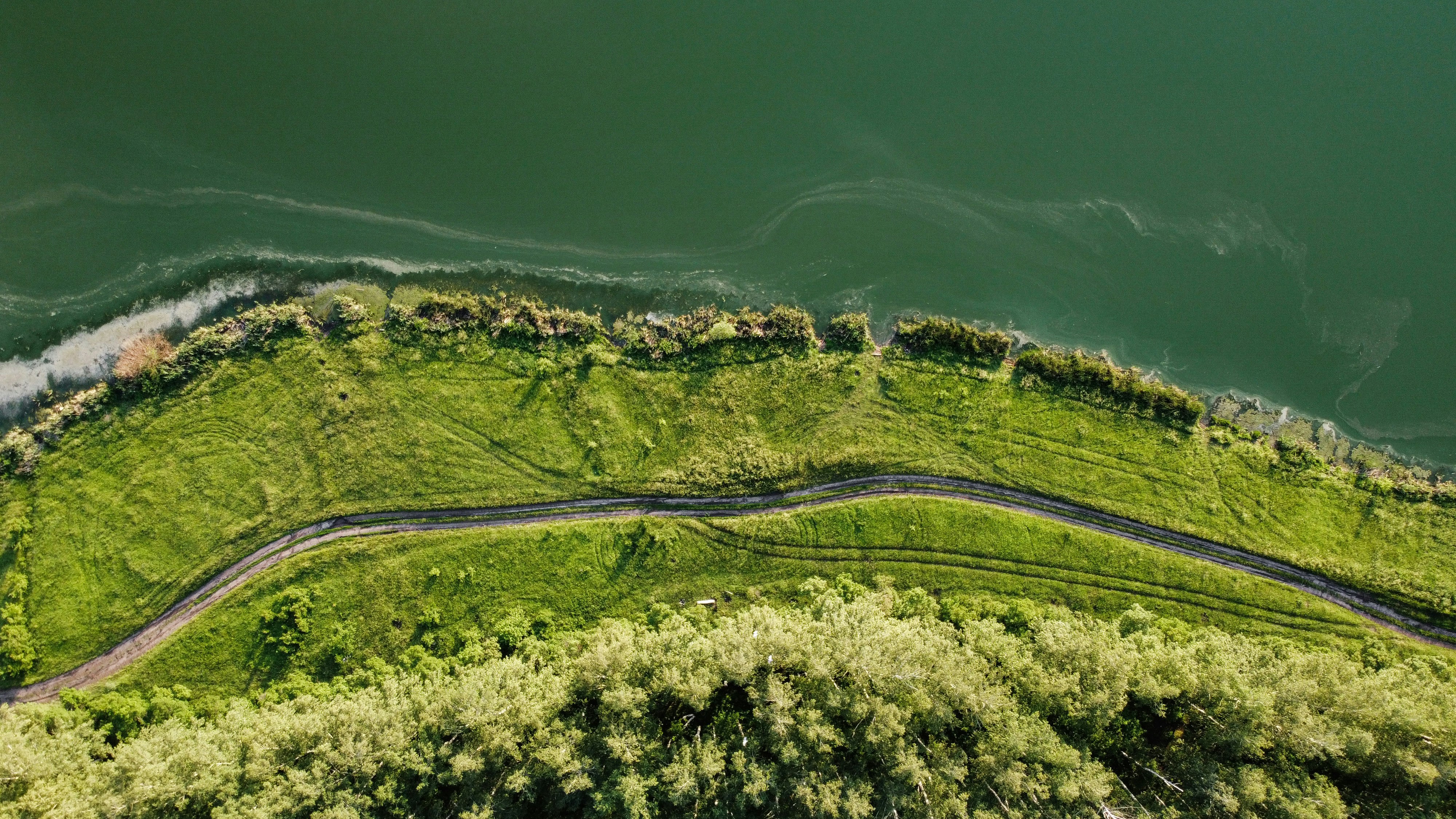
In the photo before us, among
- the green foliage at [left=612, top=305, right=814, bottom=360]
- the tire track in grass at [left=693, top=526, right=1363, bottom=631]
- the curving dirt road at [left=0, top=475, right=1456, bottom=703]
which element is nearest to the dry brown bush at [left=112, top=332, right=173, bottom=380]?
the curving dirt road at [left=0, top=475, right=1456, bottom=703]

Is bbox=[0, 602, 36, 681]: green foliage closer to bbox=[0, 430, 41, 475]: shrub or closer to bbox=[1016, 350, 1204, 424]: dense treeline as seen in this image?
bbox=[0, 430, 41, 475]: shrub

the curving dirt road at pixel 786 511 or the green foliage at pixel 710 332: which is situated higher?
the green foliage at pixel 710 332

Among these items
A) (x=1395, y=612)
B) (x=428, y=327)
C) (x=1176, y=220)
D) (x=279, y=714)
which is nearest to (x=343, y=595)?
(x=279, y=714)

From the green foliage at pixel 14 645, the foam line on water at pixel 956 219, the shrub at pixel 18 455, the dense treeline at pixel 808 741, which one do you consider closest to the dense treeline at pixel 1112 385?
the foam line on water at pixel 956 219

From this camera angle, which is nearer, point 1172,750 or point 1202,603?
point 1172,750

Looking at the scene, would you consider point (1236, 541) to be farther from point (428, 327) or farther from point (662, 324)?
point (428, 327)

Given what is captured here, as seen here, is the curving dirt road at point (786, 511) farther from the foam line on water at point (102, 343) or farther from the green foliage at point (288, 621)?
the foam line on water at point (102, 343)

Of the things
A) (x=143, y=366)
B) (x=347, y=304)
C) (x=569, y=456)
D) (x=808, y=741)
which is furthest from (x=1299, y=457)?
(x=143, y=366)

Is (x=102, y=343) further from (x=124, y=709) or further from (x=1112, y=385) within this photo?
(x=1112, y=385)
